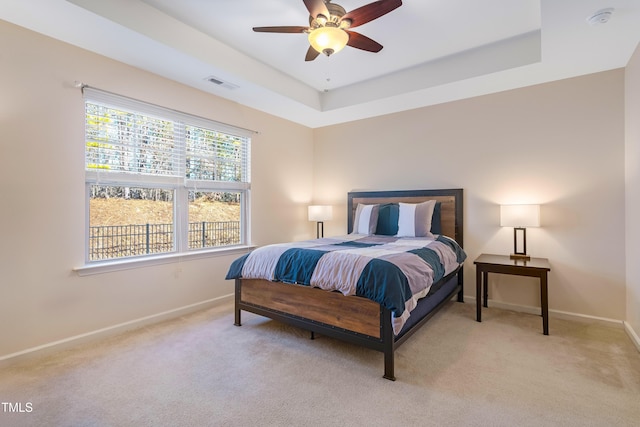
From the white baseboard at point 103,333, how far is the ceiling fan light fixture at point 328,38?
9.69 feet

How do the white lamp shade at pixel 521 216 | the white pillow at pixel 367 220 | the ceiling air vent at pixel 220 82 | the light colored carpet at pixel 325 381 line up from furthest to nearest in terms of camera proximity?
the white pillow at pixel 367 220 < the ceiling air vent at pixel 220 82 < the white lamp shade at pixel 521 216 < the light colored carpet at pixel 325 381

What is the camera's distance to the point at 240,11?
2.55 meters

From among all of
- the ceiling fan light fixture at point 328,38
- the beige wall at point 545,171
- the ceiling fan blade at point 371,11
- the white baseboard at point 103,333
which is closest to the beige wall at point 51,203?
the white baseboard at point 103,333

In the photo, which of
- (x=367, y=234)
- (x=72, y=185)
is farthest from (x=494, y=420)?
(x=72, y=185)

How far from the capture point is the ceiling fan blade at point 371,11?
6.51 feet

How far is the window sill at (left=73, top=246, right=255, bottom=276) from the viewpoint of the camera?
269 centimetres

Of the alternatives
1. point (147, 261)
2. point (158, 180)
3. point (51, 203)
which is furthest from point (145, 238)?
point (51, 203)

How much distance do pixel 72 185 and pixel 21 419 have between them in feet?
5.64

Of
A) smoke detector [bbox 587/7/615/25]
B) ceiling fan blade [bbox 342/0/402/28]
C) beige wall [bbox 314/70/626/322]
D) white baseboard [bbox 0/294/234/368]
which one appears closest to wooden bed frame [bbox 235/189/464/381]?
white baseboard [bbox 0/294/234/368]

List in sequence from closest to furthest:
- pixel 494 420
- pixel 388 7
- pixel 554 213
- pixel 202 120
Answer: pixel 494 420 → pixel 388 7 → pixel 554 213 → pixel 202 120

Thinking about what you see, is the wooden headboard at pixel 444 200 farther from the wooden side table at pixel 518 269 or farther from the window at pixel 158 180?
the window at pixel 158 180

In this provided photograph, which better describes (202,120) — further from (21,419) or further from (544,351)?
(544,351)

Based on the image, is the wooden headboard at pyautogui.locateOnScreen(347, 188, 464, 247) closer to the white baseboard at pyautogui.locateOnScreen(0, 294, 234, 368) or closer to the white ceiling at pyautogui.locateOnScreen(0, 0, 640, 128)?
the white ceiling at pyautogui.locateOnScreen(0, 0, 640, 128)

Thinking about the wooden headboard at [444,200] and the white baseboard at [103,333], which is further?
the wooden headboard at [444,200]
